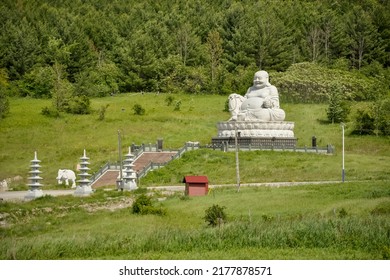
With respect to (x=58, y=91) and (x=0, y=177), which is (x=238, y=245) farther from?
(x=58, y=91)

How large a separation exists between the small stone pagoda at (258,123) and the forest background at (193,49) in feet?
30.4

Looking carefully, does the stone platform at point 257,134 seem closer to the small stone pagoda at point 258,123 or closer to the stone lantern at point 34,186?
the small stone pagoda at point 258,123

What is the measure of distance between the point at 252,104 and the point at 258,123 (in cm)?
169

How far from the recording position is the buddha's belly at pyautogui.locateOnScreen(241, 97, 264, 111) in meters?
33.2

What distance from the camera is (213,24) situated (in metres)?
58.5

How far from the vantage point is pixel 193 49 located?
2124 inches

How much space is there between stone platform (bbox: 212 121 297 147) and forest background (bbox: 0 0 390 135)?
34.9 ft

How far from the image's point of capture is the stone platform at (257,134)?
31344mm

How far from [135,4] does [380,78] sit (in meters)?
22.3

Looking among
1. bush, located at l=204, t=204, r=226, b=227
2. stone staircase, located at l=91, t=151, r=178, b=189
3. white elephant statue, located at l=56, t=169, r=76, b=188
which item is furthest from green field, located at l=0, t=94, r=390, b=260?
white elephant statue, located at l=56, t=169, r=76, b=188

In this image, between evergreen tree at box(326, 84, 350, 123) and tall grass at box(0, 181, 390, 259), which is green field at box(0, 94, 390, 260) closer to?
tall grass at box(0, 181, 390, 259)
